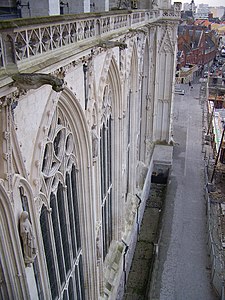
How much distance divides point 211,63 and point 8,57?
83031 mm

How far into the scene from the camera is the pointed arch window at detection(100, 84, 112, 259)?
1335 centimetres

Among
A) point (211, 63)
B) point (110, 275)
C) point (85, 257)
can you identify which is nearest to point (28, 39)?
point (85, 257)

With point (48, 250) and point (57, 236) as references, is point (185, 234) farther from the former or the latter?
point (48, 250)

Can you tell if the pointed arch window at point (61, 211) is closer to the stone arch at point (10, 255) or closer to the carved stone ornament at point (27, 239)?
the carved stone ornament at point (27, 239)

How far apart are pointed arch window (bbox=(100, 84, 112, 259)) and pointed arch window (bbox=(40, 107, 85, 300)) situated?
10.2 ft

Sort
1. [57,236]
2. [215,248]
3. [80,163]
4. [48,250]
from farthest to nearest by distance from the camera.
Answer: [215,248] → [80,163] → [57,236] → [48,250]

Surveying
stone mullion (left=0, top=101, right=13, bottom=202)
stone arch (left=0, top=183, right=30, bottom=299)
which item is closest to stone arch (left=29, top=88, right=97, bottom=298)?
stone arch (left=0, top=183, right=30, bottom=299)

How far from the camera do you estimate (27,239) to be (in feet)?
21.9

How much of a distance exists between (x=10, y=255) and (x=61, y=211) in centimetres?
336

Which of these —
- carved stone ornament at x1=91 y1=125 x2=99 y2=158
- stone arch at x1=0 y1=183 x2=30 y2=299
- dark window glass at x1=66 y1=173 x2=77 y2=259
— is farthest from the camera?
carved stone ornament at x1=91 y1=125 x2=99 y2=158

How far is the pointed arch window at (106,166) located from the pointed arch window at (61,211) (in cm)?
310

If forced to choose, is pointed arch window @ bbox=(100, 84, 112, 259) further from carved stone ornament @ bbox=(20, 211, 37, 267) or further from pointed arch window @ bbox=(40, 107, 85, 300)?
carved stone ornament @ bbox=(20, 211, 37, 267)

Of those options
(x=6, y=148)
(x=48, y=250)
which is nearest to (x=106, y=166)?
(x=48, y=250)

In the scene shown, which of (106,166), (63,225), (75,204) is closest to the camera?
(63,225)
